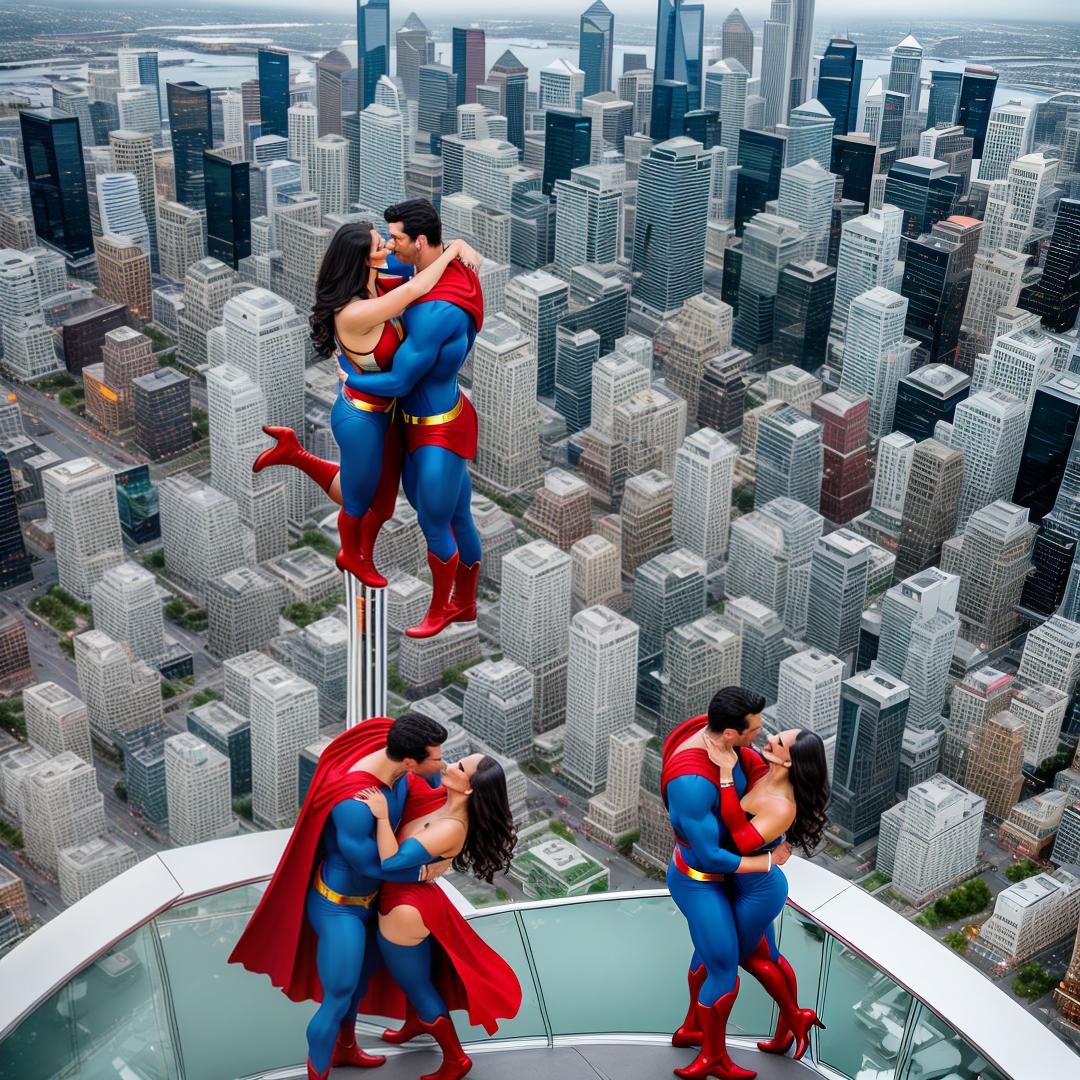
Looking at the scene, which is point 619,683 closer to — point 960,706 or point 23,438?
point 960,706

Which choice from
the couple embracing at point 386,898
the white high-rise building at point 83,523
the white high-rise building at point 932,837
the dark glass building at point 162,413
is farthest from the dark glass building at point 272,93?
the couple embracing at point 386,898

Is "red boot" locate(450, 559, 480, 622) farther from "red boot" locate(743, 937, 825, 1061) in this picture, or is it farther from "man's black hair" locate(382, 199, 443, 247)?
"red boot" locate(743, 937, 825, 1061)

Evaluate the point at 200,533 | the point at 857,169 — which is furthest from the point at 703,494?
the point at 857,169

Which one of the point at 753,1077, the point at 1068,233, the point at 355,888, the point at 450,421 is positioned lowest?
the point at 1068,233

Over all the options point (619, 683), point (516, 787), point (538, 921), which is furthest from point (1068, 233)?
point (538, 921)

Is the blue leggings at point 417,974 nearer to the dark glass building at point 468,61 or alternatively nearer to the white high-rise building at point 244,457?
the white high-rise building at point 244,457

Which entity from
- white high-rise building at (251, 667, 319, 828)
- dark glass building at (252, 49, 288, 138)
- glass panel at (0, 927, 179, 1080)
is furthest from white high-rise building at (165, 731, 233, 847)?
dark glass building at (252, 49, 288, 138)
